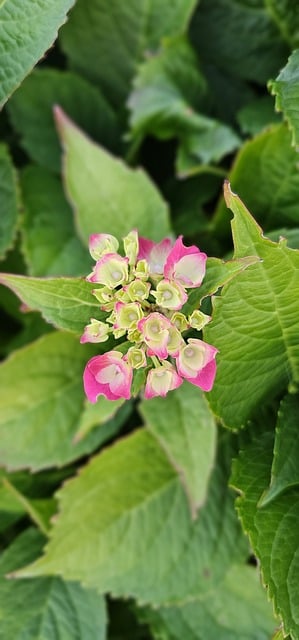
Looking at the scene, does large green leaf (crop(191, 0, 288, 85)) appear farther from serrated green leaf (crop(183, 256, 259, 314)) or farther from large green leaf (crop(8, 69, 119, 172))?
serrated green leaf (crop(183, 256, 259, 314))

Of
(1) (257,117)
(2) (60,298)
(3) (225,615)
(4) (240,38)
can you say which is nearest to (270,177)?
(1) (257,117)

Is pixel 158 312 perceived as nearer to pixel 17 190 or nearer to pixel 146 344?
pixel 146 344

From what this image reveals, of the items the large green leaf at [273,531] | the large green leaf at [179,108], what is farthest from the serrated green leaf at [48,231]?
the large green leaf at [273,531]

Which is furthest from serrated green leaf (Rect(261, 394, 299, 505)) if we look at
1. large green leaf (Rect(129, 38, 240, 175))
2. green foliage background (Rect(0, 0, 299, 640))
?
large green leaf (Rect(129, 38, 240, 175))

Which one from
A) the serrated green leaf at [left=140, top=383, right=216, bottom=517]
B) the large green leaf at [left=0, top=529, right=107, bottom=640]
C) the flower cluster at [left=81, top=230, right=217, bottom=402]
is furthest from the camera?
the large green leaf at [left=0, top=529, right=107, bottom=640]

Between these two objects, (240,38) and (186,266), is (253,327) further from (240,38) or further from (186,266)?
(240,38)
